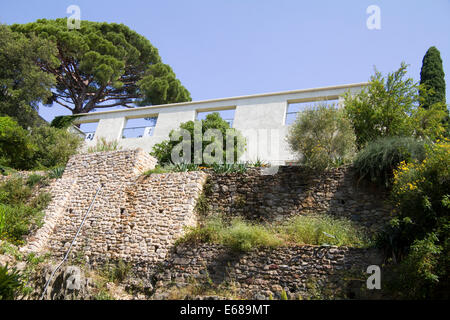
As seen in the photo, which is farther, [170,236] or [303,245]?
[170,236]

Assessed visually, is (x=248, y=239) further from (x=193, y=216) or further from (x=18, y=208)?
(x=18, y=208)

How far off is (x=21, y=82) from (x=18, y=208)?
8.82 metres

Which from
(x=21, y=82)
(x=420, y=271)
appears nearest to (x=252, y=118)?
(x=420, y=271)

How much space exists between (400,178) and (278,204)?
2.88m

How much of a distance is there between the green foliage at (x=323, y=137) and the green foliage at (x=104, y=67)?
1291cm

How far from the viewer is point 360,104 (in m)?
11.2

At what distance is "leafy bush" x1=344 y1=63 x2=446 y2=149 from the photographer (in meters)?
10.7

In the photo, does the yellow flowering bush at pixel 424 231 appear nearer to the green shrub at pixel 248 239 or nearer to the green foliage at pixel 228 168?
the green shrub at pixel 248 239

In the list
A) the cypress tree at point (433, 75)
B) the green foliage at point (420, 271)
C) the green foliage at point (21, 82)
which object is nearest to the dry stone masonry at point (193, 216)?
the green foliage at point (420, 271)

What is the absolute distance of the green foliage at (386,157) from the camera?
8.71m
